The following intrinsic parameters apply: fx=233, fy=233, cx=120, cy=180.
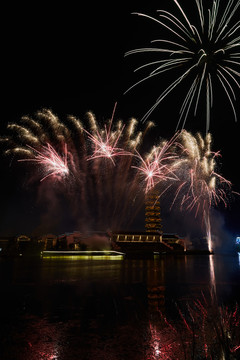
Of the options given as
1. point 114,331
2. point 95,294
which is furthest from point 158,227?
point 114,331

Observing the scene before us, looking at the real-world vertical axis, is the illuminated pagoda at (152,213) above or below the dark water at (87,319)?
above

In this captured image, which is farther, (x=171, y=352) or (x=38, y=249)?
(x=38, y=249)

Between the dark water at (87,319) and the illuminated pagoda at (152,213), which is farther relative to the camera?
the illuminated pagoda at (152,213)

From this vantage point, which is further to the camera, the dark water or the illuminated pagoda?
the illuminated pagoda

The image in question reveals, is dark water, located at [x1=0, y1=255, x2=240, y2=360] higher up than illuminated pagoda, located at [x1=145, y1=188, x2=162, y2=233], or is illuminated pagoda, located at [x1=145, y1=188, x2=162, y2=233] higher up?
illuminated pagoda, located at [x1=145, y1=188, x2=162, y2=233]

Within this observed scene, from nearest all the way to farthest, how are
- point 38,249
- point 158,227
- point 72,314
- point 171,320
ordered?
1. point 171,320
2. point 72,314
3. point 38,249
4. point 158,227

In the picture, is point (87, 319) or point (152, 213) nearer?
point (87, 319)

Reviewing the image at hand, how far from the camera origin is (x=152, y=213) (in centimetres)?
8681

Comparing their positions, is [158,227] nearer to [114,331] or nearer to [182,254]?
[182,254]

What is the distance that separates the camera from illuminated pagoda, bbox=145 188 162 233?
8468cm

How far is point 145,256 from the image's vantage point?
60.1 m

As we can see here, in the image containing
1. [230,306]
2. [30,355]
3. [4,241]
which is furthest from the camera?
[4,241]

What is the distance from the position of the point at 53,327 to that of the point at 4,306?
4987mm

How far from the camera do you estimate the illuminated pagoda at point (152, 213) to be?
84675mm
